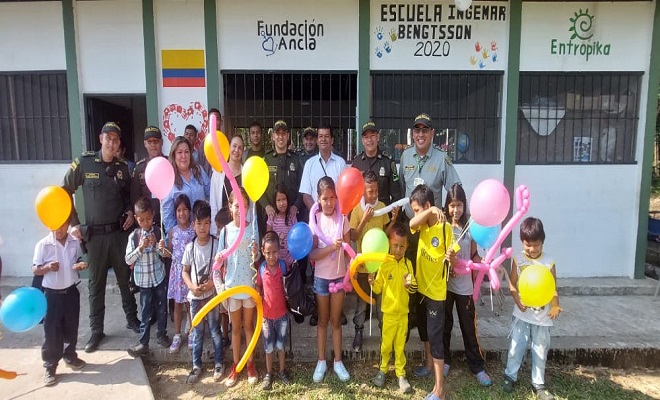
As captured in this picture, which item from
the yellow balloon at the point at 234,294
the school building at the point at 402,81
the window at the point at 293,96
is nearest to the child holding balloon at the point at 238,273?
the yellow balloon at the point at 234,294

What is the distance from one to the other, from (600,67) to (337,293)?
15.1 feet

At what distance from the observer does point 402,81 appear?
504cm

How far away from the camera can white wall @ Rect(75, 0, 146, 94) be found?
4816mm

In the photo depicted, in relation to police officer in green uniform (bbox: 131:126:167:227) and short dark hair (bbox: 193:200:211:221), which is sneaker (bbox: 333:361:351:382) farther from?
police officer in green uniform (bbox: 131:126:167:227)

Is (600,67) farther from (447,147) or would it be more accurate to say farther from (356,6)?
(356,6)

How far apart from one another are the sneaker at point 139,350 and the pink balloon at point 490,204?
2.84 meters

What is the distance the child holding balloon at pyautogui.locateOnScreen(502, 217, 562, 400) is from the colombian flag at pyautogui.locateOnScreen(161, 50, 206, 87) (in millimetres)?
3974

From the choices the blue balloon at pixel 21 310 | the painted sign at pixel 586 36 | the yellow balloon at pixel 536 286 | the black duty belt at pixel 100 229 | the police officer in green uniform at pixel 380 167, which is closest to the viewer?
the blue balloon at pixel 21 310

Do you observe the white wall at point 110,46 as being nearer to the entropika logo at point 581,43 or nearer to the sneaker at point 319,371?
the sneaker at point 319,371

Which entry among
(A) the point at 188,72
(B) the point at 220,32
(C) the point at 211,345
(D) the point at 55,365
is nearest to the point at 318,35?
(B) the point at 220,32

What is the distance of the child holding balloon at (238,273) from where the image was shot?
2.94 metres

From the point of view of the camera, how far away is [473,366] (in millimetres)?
3129

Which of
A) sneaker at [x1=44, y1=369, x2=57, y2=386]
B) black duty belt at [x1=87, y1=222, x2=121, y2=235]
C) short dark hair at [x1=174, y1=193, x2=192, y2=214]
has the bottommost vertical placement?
sneaker at [x1=44, y1=369, x2=57, y2=386]

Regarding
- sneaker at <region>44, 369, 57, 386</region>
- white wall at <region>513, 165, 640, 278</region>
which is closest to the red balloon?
sneaker at <region>44, 369, 57, 386</region>
